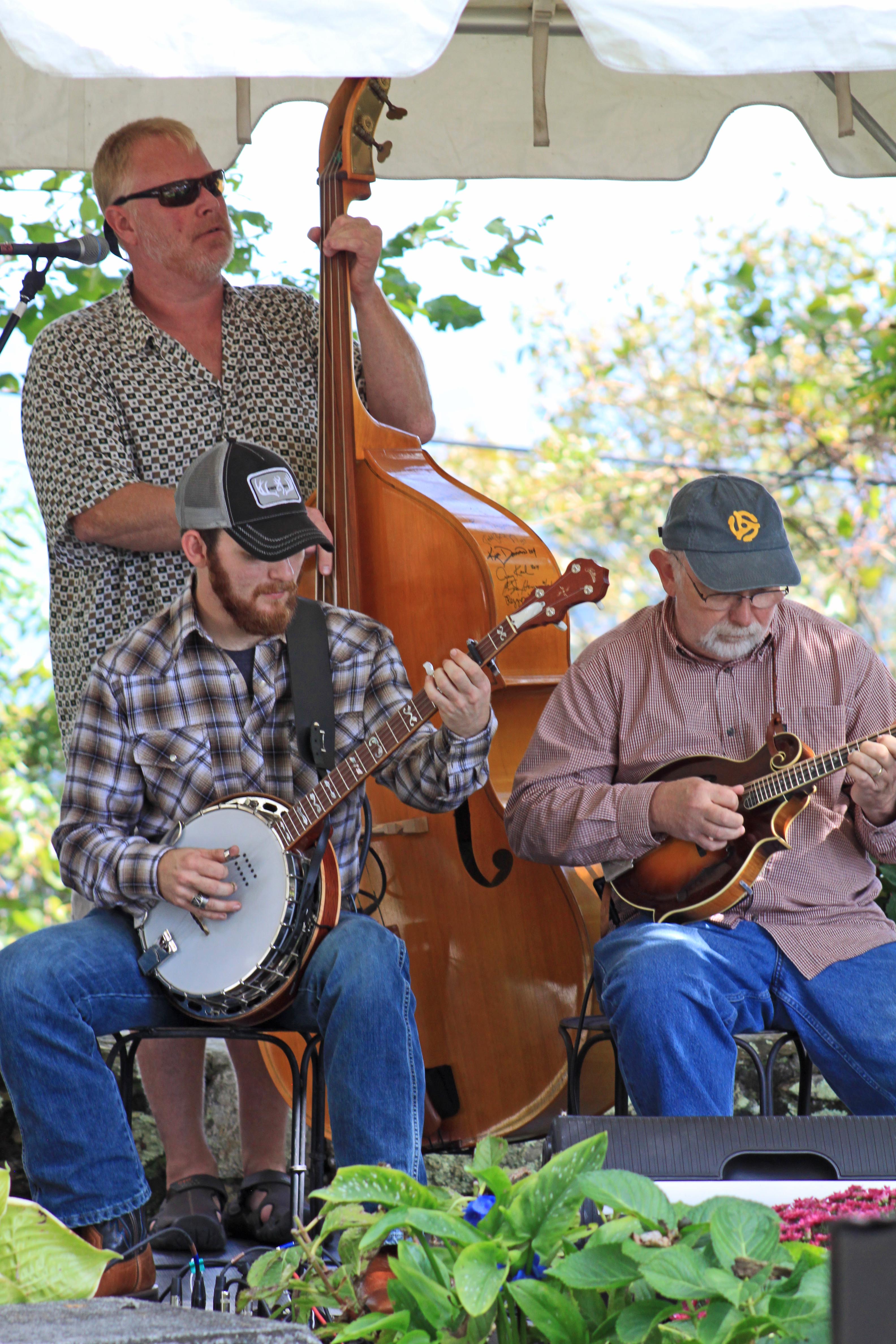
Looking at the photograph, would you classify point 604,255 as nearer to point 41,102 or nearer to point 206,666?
point 41,102

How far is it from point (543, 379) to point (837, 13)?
7784 millimetres

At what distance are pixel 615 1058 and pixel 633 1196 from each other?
1743 mm

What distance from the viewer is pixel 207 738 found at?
2.52m

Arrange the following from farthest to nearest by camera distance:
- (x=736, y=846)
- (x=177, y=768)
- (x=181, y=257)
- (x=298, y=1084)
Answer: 1. (x=181, y=257)
2. (x=177, y=768)
3. (x=736, y=846)
4. (x=298, y=1084)

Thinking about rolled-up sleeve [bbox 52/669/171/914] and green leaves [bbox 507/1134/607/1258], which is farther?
rolled-up sleeve [bbox 52/669/171/914]

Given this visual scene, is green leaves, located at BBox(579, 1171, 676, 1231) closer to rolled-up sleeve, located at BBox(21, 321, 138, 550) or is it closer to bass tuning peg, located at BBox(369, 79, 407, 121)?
rolled-up sleeve, located at BBox(21, 321, 138, 550)

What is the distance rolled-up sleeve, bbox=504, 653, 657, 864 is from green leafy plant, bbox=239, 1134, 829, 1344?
1.40 m

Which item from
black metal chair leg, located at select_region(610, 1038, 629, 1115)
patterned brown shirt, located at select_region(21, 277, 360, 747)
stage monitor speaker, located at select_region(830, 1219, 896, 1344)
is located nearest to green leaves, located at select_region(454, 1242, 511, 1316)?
stage monitor speaker, located at select_region(830, 1219, 896, 1344)

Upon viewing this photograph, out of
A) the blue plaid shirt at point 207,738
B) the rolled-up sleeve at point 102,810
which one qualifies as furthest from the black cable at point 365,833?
the rolled-up sleeve at point 102,810

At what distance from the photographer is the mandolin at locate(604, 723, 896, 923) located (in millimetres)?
2344

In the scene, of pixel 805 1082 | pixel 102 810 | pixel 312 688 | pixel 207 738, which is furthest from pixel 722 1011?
pixel 102 810

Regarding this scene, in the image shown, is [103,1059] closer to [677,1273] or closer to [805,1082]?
[805,1082]

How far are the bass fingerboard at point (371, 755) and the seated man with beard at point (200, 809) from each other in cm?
4

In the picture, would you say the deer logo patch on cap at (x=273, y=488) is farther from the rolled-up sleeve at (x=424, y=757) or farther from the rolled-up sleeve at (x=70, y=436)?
the rolled-up sleeve at (x=70, y=436)
